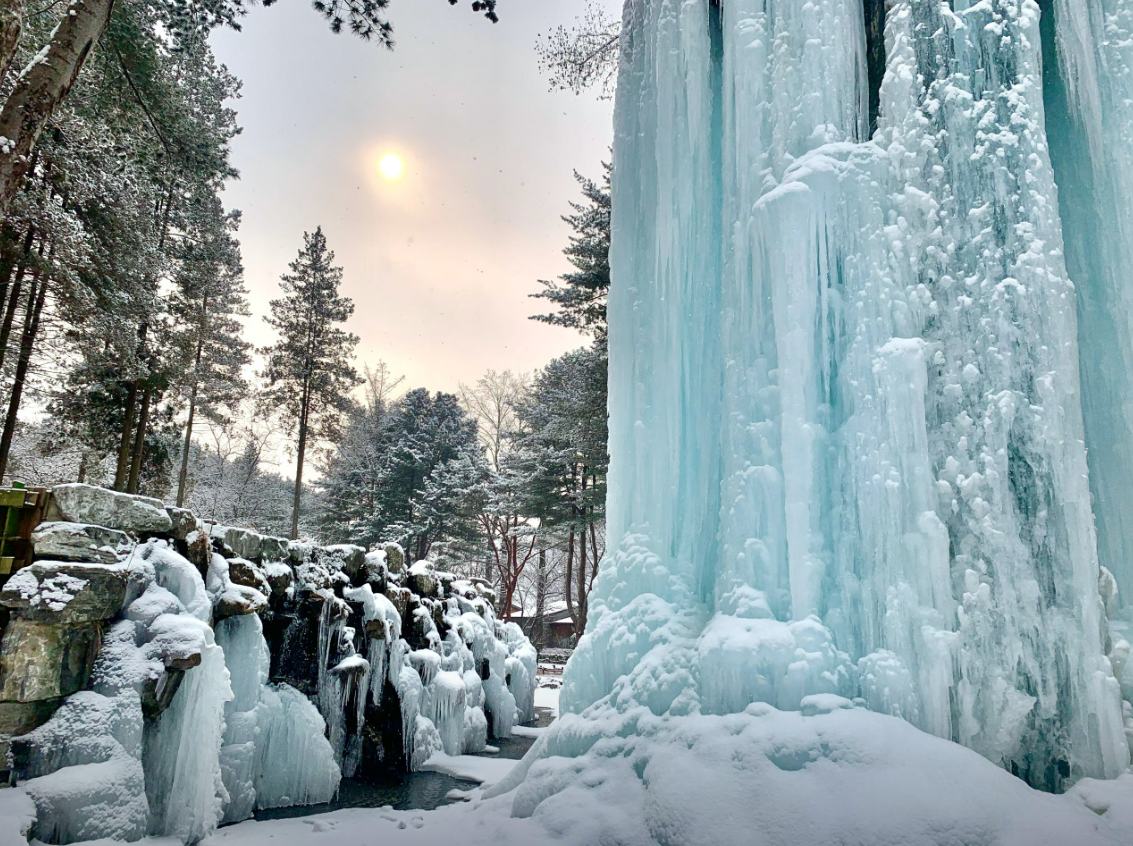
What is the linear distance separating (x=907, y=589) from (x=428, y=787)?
532 centimetres

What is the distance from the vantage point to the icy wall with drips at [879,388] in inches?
119

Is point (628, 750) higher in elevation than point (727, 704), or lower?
lower

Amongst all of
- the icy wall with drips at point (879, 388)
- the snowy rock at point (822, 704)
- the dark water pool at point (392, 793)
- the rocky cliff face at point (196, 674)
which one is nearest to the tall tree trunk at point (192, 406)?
the rocky cliff face at point (196, 674)

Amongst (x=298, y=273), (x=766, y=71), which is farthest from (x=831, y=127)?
(x=298, y=273)

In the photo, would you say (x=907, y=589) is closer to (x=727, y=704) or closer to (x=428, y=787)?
(x=727, y=704)

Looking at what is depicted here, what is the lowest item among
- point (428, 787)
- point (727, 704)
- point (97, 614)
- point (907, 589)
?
point (428, 787)

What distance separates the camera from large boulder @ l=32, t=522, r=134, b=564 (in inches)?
161

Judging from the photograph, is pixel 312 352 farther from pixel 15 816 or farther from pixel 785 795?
pixel 785 795

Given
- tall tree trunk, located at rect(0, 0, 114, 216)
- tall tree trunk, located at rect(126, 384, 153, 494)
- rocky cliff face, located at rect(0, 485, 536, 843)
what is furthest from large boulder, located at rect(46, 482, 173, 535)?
tall tree trunk, located at rect(126, 384, 153, 494)

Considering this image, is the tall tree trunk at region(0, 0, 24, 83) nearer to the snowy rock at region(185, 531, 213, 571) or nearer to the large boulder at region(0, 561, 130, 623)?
the large boulder at region(0, 561, 130, 623)

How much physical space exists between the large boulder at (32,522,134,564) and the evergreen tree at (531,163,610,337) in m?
10.7

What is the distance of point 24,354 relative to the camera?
845 centimetres

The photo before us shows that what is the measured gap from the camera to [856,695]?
3.08 meters

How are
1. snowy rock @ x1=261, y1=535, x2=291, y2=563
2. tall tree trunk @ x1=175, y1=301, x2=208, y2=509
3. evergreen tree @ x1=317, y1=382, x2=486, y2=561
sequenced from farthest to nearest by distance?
evergreen tree @ x1=317, y1=382, x2=486, y2=561, tall tree trunk @ x1=175, y1=301, x2=208, y2=509, snowy rock @ x1=261, y1=535, x2=291, y2=563
